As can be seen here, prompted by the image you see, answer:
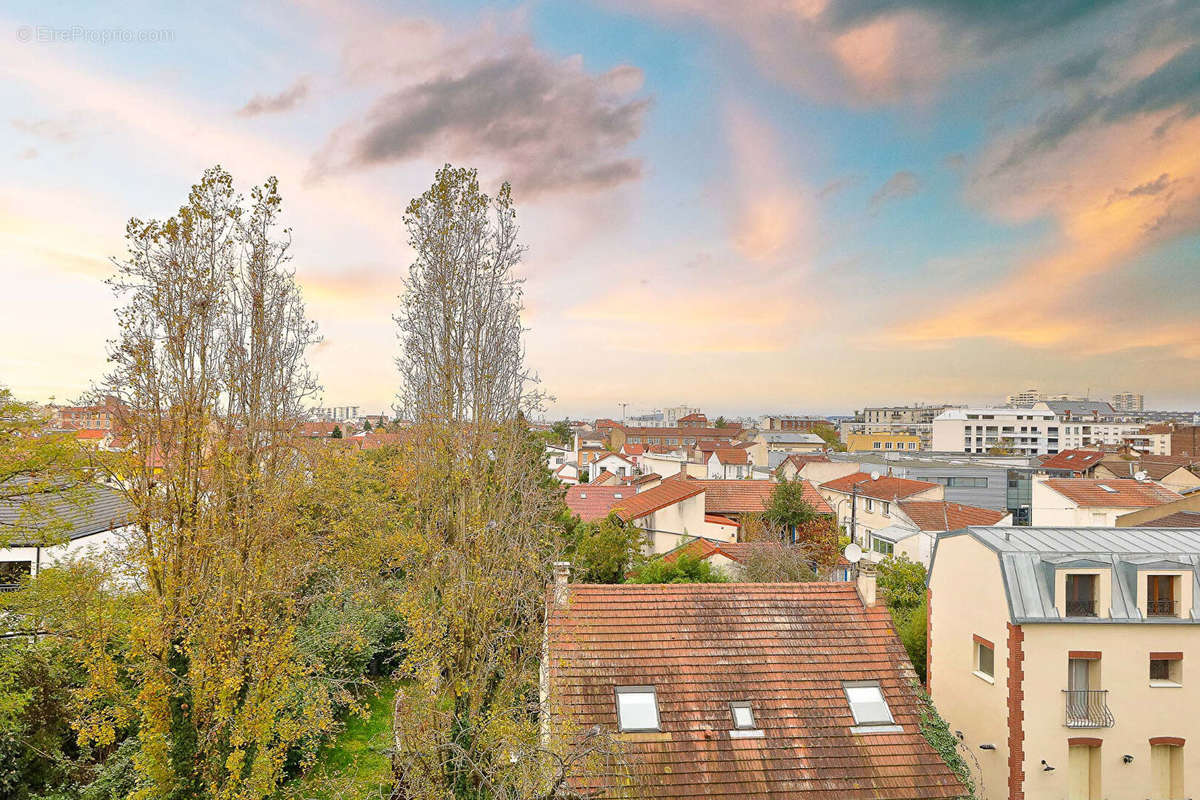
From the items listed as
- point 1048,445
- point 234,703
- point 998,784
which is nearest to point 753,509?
point 998,784

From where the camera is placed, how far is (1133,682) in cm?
1345

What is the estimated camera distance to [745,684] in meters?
13.6

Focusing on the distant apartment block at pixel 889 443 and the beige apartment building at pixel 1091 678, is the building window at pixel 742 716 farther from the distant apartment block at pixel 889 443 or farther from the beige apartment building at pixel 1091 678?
the distant apartment block at pixel 889 443

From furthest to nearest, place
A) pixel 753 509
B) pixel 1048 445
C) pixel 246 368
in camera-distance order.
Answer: pixel 1048 445, pixel 753 509, pixel 246 368

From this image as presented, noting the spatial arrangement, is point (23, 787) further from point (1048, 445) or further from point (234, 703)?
point (1048, 445)

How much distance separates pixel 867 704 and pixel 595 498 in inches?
1246

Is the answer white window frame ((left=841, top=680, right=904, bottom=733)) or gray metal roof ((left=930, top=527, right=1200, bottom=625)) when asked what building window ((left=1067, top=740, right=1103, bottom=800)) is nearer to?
gray metal roof ((left=930, top=527, right=1200, bottom=625))

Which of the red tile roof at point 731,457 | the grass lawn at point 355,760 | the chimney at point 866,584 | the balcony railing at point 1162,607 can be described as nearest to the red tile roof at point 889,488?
the red tile roof at point 731,457

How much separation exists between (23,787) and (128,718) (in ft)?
12.1

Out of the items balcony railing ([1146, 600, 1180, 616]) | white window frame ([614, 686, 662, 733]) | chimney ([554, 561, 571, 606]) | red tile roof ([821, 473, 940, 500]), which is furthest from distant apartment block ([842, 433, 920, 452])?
white window frame ([614, 686, 662, 733])

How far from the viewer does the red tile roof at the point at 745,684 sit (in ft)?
40.2

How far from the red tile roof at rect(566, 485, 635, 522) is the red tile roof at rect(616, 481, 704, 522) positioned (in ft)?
8.63

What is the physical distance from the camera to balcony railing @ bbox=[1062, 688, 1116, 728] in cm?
1328

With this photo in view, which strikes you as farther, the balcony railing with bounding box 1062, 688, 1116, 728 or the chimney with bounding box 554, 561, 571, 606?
the chimney with bounding box 554, 561, 571, 606
